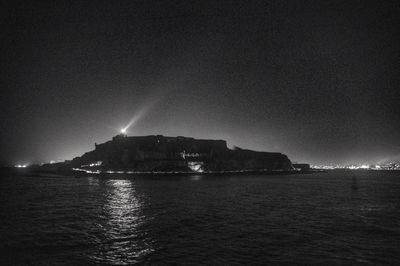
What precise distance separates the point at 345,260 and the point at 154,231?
47.4ft

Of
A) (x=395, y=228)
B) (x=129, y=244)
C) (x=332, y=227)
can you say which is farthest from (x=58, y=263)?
(x=395, y=228)

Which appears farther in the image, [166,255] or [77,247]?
[77,247]

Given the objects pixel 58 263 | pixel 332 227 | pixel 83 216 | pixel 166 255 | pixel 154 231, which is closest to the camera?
pixel 58 263

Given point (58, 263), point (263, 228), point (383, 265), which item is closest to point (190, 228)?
point (263, 228)

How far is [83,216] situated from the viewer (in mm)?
31984

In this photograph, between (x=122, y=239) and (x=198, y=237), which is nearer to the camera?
(x=122, y=239)

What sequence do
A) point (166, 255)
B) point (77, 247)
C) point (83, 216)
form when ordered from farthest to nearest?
point (83, 216)
point (77, 247)
point (166, 255)

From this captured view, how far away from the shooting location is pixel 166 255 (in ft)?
58.0

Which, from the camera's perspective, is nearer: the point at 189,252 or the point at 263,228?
the point at 189,252

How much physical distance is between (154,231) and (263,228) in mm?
9567

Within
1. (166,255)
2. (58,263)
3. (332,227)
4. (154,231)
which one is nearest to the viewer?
(58,263)

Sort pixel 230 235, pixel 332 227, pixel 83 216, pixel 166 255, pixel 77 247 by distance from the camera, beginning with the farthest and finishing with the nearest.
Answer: pixel 83 216 → pixel 332 227 → pixel 230 235 → pixel 77 247 → pixel 166 255

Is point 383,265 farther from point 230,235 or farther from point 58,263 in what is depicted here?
point 58,263

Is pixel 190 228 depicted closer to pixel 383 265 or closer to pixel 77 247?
pixel 77 247
